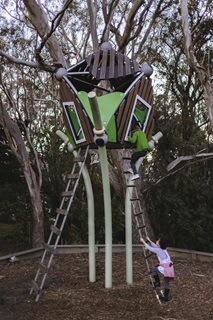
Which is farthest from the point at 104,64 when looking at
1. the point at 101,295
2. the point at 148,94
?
the point at 101,295

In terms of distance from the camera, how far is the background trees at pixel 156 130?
9.98m

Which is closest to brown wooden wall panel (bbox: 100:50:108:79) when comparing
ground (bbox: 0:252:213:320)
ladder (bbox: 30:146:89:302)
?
ladder (bbox: 30:146:89:302)

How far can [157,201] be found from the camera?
1077cm

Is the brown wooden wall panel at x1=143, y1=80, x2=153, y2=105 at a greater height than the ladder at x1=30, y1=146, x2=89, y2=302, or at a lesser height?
greater

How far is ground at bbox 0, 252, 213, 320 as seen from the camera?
4.95 metres

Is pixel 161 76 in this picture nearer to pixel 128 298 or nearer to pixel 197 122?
pixel 197 122

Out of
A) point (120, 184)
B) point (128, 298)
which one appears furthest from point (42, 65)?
point (128, 298)

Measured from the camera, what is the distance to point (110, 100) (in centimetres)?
620

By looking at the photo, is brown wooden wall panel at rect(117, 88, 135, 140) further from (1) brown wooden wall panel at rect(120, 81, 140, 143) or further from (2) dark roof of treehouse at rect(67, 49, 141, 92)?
(2) dark roof of treehouse at rect(67, 49, 141, 92)

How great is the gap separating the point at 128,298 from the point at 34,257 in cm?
376

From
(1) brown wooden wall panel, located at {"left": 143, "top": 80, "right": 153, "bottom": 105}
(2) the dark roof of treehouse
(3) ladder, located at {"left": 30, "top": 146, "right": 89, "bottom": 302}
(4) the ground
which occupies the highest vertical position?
(2) the dark roof of treehouse

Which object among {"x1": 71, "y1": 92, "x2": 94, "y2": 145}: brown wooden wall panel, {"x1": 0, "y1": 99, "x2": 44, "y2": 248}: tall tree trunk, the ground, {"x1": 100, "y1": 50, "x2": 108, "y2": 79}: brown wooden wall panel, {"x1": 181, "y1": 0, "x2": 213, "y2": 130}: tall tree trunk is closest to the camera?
the ground

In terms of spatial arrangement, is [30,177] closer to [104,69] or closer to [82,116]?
[82,116]

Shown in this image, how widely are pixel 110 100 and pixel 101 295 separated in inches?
109
